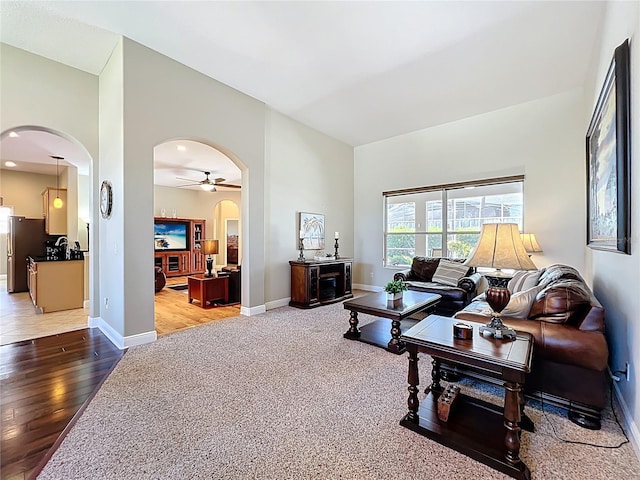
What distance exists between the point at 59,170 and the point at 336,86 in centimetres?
787

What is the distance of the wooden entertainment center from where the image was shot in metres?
9.28

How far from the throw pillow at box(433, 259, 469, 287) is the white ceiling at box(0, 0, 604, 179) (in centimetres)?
269

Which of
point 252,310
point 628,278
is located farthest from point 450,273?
point 252,310

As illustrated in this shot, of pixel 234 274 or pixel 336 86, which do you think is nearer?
pixel 336 86

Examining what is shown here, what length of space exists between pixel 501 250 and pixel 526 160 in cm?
329

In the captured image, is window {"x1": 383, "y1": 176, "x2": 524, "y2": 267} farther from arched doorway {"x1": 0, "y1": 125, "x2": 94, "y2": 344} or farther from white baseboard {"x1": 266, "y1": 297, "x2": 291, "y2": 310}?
arched doorway {"x1": 0, "y1": 125, "x2": 94, "y2": 344}

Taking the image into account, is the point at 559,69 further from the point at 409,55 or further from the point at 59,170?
the point at 59,170

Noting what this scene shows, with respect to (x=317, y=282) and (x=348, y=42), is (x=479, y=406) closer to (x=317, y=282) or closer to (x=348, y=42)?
(x=317, y=282)

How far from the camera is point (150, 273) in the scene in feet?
11.4

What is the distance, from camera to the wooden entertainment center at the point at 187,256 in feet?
30.4

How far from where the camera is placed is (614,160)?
80.7 inches

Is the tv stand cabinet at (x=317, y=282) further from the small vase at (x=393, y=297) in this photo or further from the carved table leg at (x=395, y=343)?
the carved table leg at (x=395, y=343)

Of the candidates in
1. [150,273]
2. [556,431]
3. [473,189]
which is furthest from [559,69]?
[150,273]

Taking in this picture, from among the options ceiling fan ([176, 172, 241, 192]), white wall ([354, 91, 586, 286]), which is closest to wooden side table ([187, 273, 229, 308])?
→ ceiling fan ([176, 172, 241, 192])
